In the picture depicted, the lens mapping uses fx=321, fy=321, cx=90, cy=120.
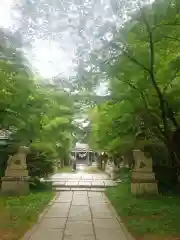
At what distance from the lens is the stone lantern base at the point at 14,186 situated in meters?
13.2

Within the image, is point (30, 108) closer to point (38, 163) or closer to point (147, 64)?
point (38, 163)

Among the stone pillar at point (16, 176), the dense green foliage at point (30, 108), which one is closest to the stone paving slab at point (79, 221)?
the stone pillar at point (16, 176)

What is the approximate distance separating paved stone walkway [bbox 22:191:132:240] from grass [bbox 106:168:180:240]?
0.29 metres

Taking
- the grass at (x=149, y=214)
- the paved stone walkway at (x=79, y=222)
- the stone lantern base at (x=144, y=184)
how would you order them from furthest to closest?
the stone lantern base at (x=144, y=184) < the grass at (x=149, y=214) < the paved stone walkway at (x=79, y=222)

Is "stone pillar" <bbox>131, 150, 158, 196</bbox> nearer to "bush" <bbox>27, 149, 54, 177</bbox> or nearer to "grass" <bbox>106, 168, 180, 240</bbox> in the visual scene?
"grass" <bbox>106, 168, 180, 240</bbox>

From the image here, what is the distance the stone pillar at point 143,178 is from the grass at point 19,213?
11.5 ft

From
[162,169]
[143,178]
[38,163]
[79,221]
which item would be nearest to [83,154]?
[38,163]

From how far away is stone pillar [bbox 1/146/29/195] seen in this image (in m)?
13.3

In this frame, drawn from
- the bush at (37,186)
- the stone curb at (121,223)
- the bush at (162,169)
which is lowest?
the stone curb at (121,223)

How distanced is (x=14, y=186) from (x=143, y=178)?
Answer: 5353 mm

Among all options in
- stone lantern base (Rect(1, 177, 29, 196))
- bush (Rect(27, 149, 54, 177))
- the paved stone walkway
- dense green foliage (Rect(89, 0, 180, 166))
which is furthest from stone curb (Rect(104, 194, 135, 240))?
bush (Rect(27, 149, 54, 177))

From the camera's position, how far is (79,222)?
8148 millimetres

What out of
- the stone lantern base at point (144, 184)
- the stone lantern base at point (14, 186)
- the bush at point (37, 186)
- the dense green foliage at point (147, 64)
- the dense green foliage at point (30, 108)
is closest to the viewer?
the dense green foliage at point (147, 64)

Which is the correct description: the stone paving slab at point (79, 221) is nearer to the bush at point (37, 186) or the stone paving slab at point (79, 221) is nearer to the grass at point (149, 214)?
the grass at point (149, 214)
